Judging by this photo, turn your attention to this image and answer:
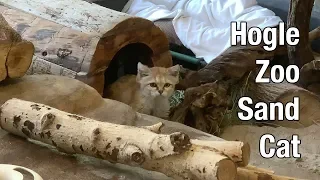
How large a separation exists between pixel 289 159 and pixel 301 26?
2.75 ft

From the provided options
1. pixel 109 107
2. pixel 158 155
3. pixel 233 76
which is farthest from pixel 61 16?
pixel 158 155

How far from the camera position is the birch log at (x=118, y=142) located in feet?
4.78

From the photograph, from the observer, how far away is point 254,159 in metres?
2.95

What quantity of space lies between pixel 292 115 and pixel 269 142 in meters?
0.31

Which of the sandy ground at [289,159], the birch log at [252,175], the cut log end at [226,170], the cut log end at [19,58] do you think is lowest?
the sandy ground at [289,159]

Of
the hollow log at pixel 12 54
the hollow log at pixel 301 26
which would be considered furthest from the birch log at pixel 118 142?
the hollow log at pixel 301 26

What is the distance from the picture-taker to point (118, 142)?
5.32 ft

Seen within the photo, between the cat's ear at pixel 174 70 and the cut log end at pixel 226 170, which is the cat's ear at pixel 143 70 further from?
the cut log end at pixel 226 170

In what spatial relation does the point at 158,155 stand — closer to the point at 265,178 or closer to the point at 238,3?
the point at 265,178

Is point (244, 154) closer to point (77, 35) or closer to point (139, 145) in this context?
point (139, 145)

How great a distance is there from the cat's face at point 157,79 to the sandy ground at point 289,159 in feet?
1.40

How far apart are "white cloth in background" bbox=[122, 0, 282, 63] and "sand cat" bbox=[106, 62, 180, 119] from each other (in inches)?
23.4

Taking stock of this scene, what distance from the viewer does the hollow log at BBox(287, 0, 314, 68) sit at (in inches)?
130

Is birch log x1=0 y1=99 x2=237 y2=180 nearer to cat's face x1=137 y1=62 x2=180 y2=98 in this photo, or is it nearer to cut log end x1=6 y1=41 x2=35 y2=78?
cut log end x1=6 y1=41 x2=35 y2=78
